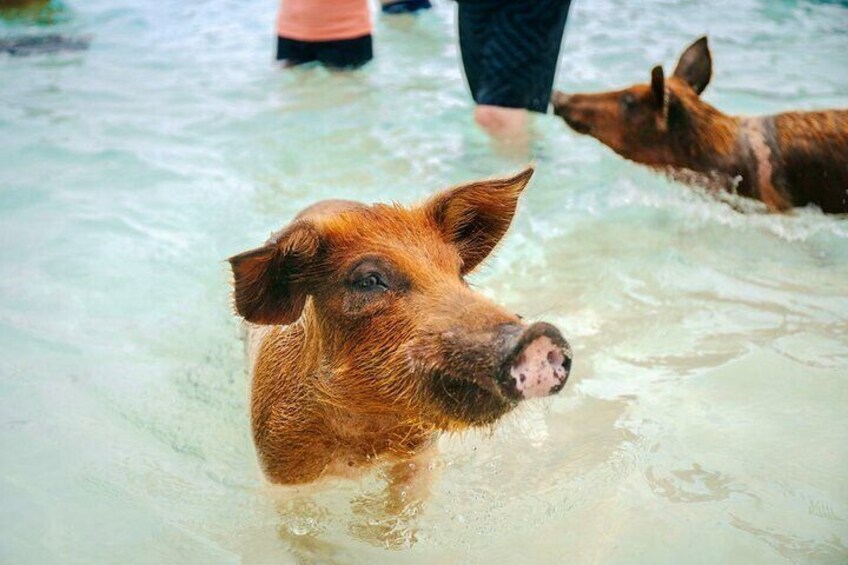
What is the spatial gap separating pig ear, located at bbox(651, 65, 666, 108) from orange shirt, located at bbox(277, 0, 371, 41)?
300cm

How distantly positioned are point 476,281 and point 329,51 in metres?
3.77

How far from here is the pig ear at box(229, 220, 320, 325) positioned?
257 centimetres

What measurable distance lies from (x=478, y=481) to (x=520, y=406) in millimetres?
1018

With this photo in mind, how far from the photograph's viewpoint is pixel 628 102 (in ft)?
19.9

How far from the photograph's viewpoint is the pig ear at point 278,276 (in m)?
2.57

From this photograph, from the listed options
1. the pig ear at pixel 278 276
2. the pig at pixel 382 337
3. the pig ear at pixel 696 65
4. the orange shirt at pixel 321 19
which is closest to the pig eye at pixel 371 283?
the pig at pixel 382 337

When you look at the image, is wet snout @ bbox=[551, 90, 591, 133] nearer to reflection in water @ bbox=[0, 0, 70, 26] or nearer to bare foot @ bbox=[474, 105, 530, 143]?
bare foot @ bbox=[474, 105, 530, 143]

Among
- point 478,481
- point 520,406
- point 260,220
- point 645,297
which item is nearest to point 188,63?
point 260,220

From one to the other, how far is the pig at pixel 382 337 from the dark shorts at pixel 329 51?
5.08 metres

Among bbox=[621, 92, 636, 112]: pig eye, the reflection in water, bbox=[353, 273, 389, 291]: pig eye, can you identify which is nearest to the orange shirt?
bbox=[621, 92, 636, 112]: pig eye

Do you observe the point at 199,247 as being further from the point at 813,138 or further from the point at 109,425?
the point at 813,138

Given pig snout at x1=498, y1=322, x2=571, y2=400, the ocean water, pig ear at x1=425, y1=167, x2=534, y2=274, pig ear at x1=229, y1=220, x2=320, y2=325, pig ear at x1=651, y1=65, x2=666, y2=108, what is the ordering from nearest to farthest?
pig snout at x1=498, y1=322, x2=571, y2=400 < pig ear at x1=229, y1=220, x2=320, y2=325 < pig ear at x1=425, y1=167, x2=534, y2=274 < the ocean water < pig ear at x1=651, y1=65, x2=666, y2=108

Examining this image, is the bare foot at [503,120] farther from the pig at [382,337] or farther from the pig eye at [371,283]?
the pig eye at [371,283]

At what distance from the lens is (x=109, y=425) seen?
3.74m
